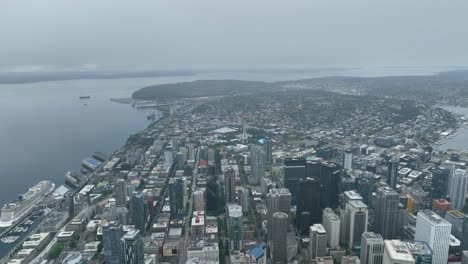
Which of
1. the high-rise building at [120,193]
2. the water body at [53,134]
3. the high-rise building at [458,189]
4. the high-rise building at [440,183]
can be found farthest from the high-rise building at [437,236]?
the water body at [53,134]

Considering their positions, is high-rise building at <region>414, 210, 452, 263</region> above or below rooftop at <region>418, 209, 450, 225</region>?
below

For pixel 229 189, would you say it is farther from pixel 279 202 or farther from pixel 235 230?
pixel 235 230

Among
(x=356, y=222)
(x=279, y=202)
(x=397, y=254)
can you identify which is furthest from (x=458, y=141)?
(x=397, y=254)

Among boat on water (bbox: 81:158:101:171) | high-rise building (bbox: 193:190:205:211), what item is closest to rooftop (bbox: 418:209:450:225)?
high-rise building (bbox: 193:190:205:211)

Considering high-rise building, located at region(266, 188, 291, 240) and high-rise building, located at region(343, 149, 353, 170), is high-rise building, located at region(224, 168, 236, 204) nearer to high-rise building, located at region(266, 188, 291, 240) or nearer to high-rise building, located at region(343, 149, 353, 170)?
high-rise building, located at region(266, 188, 291, 240)

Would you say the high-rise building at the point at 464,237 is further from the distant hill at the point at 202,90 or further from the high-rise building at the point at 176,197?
the distant hill at the point at 202,90
